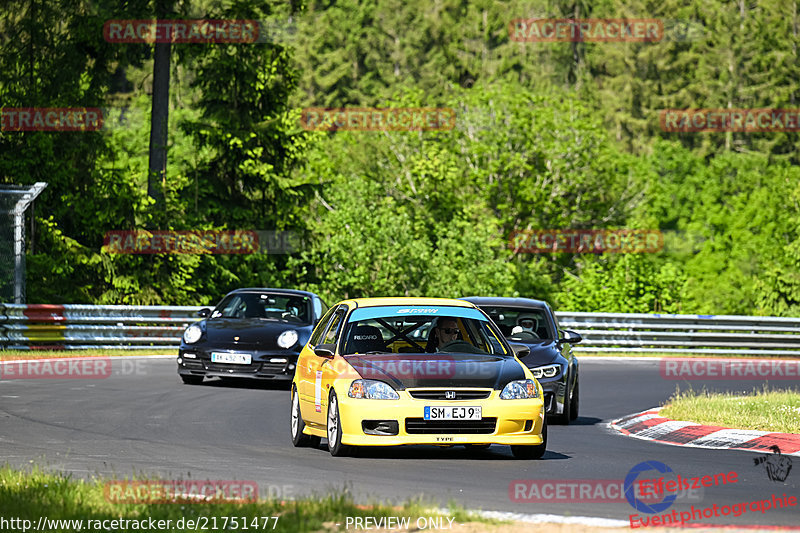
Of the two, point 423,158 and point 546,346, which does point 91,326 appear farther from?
point 423,158

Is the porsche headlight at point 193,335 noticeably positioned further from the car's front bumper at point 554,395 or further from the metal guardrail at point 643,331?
the metal guardrail at point 643,331

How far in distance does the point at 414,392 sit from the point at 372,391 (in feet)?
1.17

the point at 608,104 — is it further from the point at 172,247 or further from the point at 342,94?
the point at 172,247

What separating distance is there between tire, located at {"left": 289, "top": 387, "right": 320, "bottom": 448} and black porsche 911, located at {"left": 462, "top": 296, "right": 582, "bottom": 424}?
313cm

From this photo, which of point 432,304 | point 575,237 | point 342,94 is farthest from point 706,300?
point 432,304

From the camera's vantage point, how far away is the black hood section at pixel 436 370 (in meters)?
11.5

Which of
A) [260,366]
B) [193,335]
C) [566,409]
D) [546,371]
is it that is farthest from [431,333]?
[193,335]

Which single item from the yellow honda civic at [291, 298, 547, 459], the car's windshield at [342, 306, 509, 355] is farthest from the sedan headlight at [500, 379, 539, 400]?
the car's windshield at [342, 306, 509, 355]

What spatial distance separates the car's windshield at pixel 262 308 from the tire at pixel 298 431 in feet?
25.4

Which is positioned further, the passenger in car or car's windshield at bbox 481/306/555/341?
car's windshield at bbox 481/306/555/341

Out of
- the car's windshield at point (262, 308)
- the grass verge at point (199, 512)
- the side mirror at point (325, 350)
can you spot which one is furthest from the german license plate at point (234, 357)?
the grass verge at point (199, 512)

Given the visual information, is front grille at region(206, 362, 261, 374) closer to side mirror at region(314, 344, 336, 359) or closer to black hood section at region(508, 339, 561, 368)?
black hood section at region(508, 339, 561, 368)

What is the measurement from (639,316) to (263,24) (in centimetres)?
1411

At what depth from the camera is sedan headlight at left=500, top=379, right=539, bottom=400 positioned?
11.5 m
